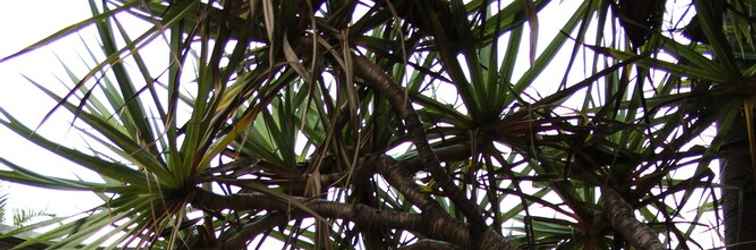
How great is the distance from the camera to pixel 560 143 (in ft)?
3.81

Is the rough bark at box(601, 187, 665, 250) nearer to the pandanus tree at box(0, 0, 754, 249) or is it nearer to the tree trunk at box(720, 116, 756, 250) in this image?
the pandanus tree at box(0, 0, 754, 249)

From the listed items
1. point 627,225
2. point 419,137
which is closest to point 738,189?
point 627,225

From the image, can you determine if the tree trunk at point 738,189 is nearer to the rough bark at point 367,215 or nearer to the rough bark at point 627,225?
the rough bark at point 627,225

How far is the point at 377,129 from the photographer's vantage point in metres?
1.11

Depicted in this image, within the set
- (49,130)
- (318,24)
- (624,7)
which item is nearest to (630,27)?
(624,7)

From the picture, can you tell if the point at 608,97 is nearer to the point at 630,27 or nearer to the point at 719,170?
the point at 630,27

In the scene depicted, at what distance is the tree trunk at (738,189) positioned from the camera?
3.63ft

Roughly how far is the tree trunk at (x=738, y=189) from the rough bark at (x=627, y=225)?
172 mm

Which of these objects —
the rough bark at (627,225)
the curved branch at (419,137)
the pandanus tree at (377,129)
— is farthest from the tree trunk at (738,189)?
the curved branch at (419,137)

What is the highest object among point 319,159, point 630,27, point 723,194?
point 630,27

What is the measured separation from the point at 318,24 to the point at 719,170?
2.00 ft

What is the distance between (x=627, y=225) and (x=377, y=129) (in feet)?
1.07

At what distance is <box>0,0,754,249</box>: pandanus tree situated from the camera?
94cm

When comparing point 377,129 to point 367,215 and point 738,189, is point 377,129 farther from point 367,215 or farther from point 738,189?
point 738,189
